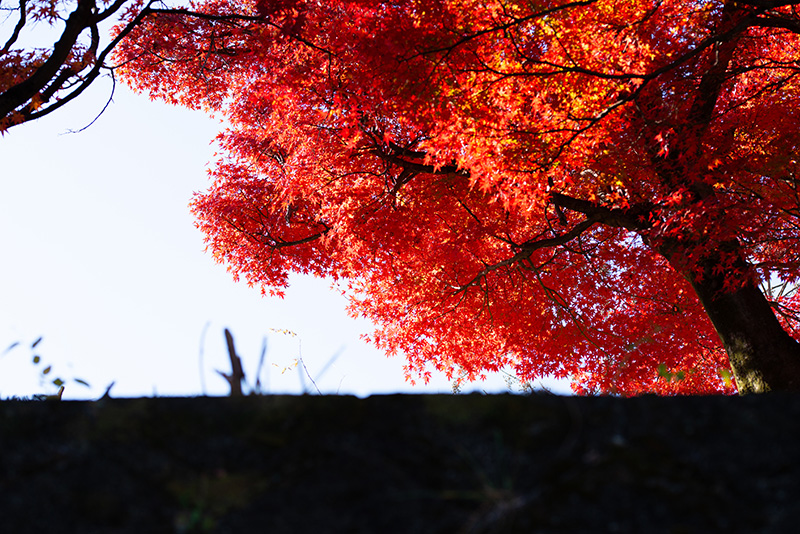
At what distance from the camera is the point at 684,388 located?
50.5 ft

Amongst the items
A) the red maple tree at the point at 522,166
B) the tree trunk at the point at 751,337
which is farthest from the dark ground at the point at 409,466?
the tree trunk at the point at 751,337

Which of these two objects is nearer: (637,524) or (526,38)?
(637,524)

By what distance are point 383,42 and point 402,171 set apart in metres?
3.04

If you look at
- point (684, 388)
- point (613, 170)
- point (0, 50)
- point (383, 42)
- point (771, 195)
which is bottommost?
point (684, 388)

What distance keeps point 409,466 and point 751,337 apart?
880 cm

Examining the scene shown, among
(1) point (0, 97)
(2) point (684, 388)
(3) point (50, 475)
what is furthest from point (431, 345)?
(3) point (50, 475)

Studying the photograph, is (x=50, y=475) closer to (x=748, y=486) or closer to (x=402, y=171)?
(x=748, y=486)

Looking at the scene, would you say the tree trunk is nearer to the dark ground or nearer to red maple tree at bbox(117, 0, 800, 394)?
red maple tree at bbox(117, 0, 800, 394)

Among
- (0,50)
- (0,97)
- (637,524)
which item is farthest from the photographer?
(0,50)

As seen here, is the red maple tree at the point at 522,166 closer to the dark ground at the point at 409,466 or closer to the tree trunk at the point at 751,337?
the tree trunk at the point at 751,337

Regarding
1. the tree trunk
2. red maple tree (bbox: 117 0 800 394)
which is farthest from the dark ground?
the tree trunk

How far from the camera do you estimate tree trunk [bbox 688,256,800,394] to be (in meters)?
9.12

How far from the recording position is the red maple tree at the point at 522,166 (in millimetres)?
8492

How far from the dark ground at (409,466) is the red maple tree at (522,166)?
10.2ft
